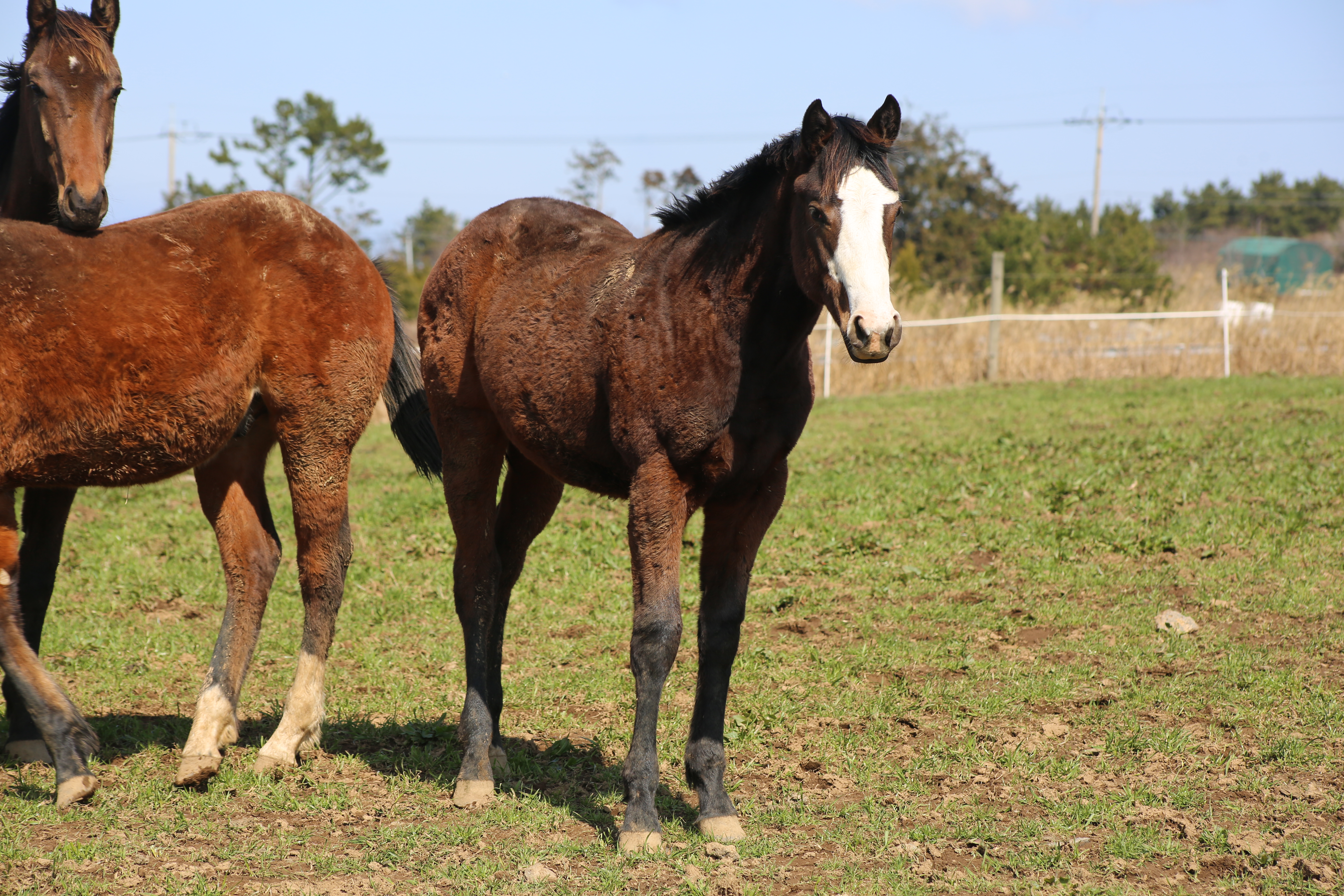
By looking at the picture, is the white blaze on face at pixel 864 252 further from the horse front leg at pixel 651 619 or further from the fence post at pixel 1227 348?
the fence post at pixel 1227 348

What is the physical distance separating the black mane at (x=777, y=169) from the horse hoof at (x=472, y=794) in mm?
2220

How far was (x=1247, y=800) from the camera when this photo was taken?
3.90 m

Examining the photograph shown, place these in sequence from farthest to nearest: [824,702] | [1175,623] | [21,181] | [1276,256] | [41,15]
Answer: [1276,256]
[1175,623]
[824,702]
[21,181]
[41,15]

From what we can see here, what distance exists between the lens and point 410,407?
5078 millimetres

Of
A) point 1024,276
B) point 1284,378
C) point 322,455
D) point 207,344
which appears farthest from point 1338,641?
point 1024,276

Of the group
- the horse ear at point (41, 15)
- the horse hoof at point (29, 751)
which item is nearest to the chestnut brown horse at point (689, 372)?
the horse hoof at point (29, 751)

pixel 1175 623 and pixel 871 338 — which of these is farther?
pixel 1175 623

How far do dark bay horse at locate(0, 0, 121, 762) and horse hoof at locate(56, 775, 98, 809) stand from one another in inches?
22.2

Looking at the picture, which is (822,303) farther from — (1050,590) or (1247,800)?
(1050,590)

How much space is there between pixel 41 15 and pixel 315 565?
238 cm

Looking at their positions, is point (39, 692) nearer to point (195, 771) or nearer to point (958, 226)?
point (195, 771)

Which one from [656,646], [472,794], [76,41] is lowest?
[472,794]

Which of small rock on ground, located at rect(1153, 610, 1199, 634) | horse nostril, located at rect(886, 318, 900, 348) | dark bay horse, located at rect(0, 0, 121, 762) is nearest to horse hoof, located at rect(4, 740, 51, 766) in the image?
dark bay horse, located at rect(0, 0, 121, 762)

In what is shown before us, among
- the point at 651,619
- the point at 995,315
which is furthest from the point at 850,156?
the point at 995,315
